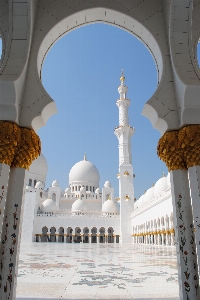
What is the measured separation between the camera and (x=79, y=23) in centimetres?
329

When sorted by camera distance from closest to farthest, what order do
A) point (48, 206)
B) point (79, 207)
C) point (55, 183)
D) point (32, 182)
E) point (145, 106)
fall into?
point (145, 106) → point (48, 206) → point (79, 207) → point (32, 182) → point (55, 183)

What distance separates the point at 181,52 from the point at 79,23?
129 centimetres

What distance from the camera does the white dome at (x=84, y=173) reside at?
30.1m

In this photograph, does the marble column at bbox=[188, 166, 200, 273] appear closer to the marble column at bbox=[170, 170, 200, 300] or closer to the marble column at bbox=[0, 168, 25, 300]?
the marble column at bbox=[170, 170, 200, 300]

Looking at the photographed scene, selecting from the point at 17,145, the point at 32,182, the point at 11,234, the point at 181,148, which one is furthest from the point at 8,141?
the point at 32,182

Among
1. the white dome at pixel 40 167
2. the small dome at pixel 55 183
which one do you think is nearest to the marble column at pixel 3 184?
the white dome at pixel 40 167

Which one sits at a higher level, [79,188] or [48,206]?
[79,188]

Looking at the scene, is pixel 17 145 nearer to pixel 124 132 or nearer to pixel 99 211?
pixel 124 132

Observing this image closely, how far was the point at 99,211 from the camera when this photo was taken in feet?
87.5

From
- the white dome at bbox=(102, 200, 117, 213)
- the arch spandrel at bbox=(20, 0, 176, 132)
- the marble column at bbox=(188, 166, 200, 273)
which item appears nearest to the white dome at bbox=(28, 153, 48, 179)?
the white dome at bbox=(102, 200, 117, 213)

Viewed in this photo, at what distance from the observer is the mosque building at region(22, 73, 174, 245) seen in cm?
1912

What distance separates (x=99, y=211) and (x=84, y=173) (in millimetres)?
5162

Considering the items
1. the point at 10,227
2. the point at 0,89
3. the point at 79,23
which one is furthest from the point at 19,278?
the point at 79,23

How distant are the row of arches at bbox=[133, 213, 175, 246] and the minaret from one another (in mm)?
881
